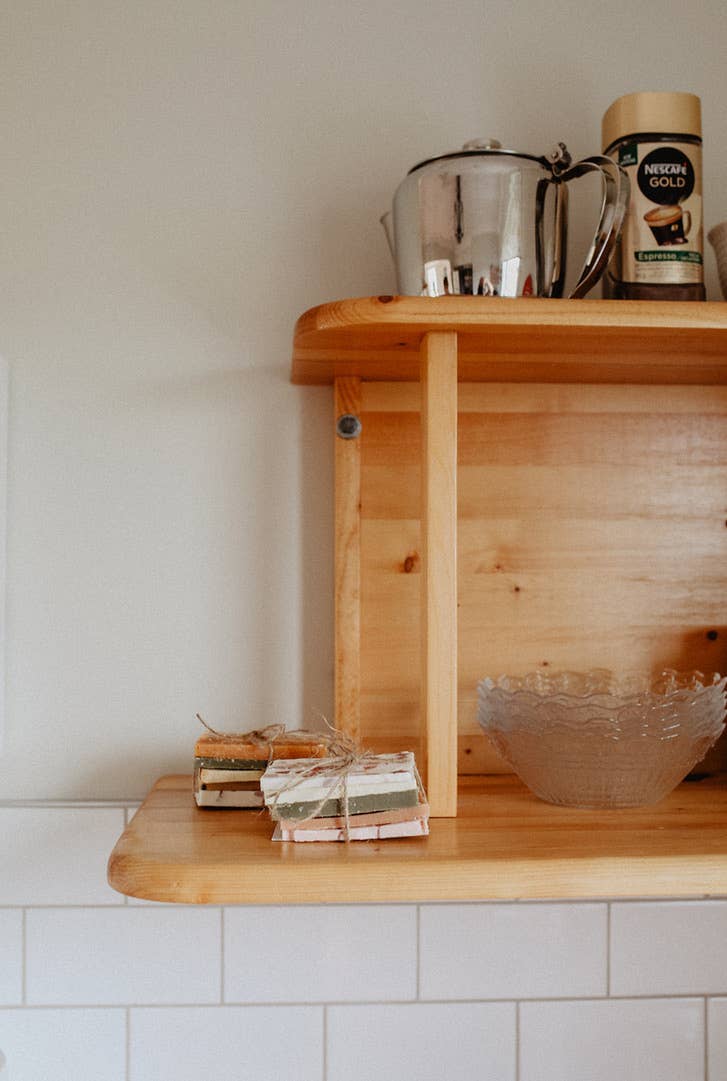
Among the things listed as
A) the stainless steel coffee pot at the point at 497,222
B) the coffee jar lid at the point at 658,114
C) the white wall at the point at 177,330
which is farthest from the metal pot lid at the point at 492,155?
the white wall at the point at 177,330

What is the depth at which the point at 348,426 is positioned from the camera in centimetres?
106

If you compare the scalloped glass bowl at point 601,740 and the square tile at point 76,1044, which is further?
the square tile at point 76,1044

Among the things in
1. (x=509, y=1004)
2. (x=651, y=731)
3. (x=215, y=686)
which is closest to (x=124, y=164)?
(x=215, y=686)

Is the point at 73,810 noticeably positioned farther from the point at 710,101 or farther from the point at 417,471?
the point at 710,101

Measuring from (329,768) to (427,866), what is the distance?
13 cm

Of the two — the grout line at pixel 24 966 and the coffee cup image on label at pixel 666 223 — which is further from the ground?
the coffee cup image on label at pixel 666 223

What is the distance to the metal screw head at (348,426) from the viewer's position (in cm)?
106

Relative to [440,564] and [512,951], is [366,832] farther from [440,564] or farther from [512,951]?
[512,951]

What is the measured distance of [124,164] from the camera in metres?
1.09

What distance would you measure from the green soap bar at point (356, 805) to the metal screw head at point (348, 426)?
0.40 m

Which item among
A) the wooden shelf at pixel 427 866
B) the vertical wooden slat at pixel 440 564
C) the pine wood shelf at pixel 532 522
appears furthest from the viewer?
the pine wood shelf at pixel 532 522

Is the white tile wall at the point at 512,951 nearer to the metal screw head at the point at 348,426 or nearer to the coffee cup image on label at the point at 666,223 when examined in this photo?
the metal screw head at the point at 348,426

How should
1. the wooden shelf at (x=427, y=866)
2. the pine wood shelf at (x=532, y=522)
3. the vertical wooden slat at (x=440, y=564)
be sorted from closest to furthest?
1. the wooden shelf at (x=427, y=866)
2. the vertical wooden slat at (x=440, y=564)
3. the pine wood shelf at (x=532, y=522)

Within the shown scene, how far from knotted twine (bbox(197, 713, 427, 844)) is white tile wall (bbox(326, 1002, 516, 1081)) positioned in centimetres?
35
